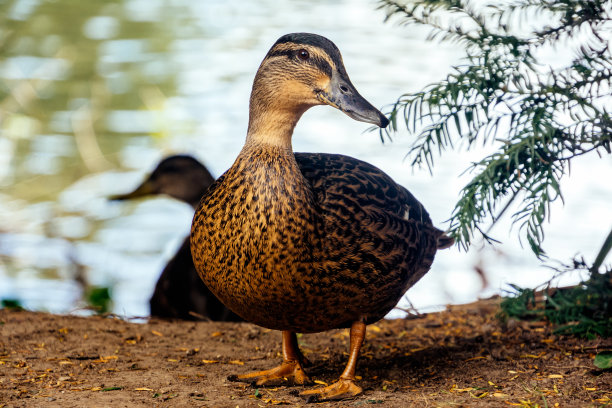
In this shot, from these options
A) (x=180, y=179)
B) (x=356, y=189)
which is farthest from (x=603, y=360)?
(x=180, y=179)

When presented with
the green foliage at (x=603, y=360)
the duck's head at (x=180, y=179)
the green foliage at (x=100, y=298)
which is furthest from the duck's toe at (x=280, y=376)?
the duck's head at (x=180, y=179)

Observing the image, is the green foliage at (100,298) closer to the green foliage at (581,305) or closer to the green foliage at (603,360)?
the green foliage at (581,305)

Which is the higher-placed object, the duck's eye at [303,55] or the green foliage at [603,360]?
the duck's eye at [303,55]

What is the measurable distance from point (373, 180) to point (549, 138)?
81cm

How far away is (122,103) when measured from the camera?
8016mm

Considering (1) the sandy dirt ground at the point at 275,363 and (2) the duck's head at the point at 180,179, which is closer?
(1) the sandy dirt ground at the point at 275,363

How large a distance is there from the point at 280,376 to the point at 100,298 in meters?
2.22

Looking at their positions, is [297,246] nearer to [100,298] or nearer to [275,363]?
[275,363]

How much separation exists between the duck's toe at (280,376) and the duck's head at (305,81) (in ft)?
3.59

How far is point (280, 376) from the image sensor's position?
310cm

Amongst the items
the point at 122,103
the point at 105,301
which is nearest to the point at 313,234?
the point at 105,301

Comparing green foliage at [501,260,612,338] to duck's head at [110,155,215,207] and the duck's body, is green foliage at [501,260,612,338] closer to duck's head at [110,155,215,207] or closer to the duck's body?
the duck's body

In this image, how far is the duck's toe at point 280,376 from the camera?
304cm

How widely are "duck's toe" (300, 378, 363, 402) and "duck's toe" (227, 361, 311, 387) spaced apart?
214 mm
